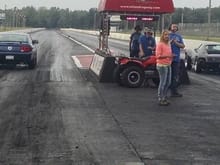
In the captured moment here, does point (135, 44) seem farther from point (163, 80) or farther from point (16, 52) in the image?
point (16, 52)

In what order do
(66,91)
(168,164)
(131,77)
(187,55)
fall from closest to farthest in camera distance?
(168,164) < (66,91) < (131,77) < (187,55)

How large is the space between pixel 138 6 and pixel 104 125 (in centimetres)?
1072

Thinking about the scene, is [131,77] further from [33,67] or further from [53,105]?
[33,67]

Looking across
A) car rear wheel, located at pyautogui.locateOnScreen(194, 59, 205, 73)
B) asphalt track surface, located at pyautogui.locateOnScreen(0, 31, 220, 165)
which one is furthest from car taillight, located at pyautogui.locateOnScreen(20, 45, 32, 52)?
car rear wheel, located at pyautogui.locateOnScreen(194, 59, 205, 73)

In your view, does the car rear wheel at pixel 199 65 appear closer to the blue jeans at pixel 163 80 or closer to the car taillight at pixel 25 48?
the car taillight at pixel 25 48

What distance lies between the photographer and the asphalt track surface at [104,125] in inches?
334

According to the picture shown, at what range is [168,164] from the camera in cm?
801

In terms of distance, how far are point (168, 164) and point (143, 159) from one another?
43 cm

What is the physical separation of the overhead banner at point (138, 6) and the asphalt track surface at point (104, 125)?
3.52m

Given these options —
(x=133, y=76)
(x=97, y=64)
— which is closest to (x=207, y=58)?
(x=97, y=64)

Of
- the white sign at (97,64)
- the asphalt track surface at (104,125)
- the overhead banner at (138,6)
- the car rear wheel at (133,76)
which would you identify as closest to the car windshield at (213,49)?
the overhead banner at (138,6)

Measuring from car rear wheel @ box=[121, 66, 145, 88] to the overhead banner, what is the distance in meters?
3.47

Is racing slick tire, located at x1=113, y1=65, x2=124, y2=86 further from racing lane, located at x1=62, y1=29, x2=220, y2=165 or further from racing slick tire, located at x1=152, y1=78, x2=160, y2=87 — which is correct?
racing slick tire, located at x1=152, y1=78, x2=160, y2=87

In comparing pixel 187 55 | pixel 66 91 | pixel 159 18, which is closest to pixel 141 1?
pixel 159 18
